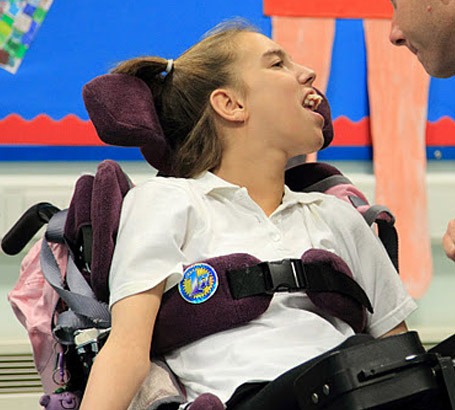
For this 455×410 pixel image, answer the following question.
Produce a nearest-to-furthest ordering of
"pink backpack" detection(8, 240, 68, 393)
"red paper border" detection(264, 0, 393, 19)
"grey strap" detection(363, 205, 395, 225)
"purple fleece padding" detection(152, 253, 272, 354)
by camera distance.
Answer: "purple fleece padding" detection(152, 253, 272, 354), "pink backpack" detection(8, 240, 68, 393), "grey strap" detection(363, 205, 395, 225), "red paper border" detection(264, 0, 393, 19)

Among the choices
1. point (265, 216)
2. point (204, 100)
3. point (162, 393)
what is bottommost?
point (162, 393)

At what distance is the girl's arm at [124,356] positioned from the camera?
3.97ft

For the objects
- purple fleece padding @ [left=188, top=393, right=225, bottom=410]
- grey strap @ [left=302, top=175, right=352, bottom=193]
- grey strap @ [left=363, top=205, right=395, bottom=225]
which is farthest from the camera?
grey strap @ [left=302, top=175, right=352, bottom=193]

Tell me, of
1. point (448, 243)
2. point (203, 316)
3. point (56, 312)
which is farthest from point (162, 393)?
point (448, 243)

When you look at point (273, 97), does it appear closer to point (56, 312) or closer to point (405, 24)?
point (405, 24)

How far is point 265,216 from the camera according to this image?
1.48m

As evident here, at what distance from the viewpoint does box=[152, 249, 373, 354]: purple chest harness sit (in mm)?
1322

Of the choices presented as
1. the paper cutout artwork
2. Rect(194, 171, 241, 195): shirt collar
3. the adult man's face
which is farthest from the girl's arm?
the paper cutout artwork

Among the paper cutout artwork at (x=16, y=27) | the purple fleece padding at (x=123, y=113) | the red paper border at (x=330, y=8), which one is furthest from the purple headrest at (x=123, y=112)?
the red paper border at (x=330, y=8)

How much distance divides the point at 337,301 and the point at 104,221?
42 centimetres

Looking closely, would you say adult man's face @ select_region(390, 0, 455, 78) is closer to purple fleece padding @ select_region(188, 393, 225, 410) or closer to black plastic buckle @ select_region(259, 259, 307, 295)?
black plastic buckle @ select_region(259, 259, 307, 295)

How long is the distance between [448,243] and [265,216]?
1.08 feet

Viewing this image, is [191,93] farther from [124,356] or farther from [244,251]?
[124,356]

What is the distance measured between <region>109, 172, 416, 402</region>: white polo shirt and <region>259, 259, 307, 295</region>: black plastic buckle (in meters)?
0.04
